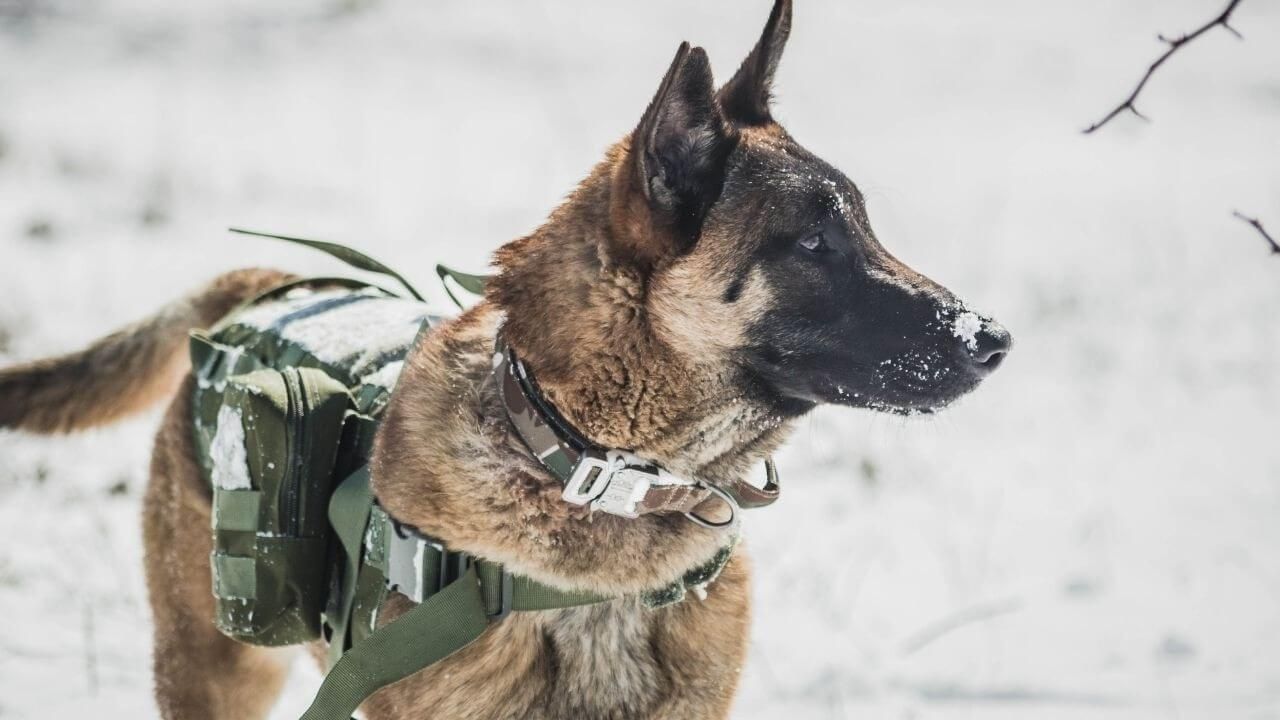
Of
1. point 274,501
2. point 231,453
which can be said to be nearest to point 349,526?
point 274,501

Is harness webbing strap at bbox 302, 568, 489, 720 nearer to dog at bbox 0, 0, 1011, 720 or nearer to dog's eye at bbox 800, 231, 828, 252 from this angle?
dog at bbox 0, 0, 1011, 720

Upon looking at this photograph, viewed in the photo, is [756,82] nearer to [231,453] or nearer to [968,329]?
[968,329]

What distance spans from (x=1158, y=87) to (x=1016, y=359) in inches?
188

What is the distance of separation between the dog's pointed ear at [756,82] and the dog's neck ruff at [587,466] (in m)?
0.78

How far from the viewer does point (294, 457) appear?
2379 millimetres

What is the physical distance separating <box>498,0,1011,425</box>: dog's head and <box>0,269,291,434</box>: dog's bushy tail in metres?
1.39

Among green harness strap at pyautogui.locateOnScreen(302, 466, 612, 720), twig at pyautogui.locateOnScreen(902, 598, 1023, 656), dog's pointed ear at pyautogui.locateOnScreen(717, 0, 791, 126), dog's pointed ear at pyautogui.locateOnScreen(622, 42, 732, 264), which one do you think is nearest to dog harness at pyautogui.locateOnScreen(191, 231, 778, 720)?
green harness strap at pyautogui.locateOnScreen(302, 466, 612, 720)

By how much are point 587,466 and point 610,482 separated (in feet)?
0.21

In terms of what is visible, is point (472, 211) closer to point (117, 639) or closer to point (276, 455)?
point (117, 639)

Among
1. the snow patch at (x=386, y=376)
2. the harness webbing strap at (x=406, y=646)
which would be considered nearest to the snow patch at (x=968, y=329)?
the harness webbing strap at (x=406, y=646)

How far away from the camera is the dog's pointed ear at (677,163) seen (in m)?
2.12

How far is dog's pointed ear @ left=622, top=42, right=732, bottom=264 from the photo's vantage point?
2115 mm

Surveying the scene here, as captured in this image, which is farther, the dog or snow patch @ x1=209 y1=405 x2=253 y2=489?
snow patch @ x1=209 y1=405 x2=253 y2=489

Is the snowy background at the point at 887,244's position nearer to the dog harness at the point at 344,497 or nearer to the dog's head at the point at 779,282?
the dog harness at the point at 344,497
